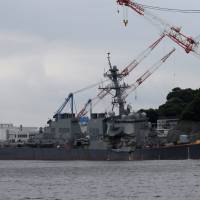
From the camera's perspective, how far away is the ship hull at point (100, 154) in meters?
126

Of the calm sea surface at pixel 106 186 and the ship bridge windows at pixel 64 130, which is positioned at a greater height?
the ship bridge windows at pixel 64 130

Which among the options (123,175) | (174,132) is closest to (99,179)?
(123,175)

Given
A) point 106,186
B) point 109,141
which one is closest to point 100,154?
point 109,141

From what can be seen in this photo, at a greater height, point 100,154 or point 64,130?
point 64,130

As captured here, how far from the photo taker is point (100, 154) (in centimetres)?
13388

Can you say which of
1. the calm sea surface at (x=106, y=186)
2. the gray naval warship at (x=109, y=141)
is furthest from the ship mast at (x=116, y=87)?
the calm sea surface at (x=106, y=186)

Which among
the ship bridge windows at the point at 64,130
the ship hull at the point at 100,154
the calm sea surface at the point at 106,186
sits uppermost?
the ship bridge windows at the point at 64,130

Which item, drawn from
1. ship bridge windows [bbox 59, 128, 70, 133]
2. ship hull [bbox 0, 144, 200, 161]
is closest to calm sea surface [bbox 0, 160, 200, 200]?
ship hull [bbox 0, 144, 200, 161]

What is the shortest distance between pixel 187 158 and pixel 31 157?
3297 cm

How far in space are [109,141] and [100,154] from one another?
2640 millimetres

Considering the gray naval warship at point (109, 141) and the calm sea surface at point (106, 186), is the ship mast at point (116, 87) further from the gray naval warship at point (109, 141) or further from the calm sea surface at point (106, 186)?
the calm sea surface at point (106, 186)

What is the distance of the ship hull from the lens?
125562mm

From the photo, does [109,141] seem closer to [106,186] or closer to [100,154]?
[100,154]

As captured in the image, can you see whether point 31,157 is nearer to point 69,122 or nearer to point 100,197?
point 69,122
